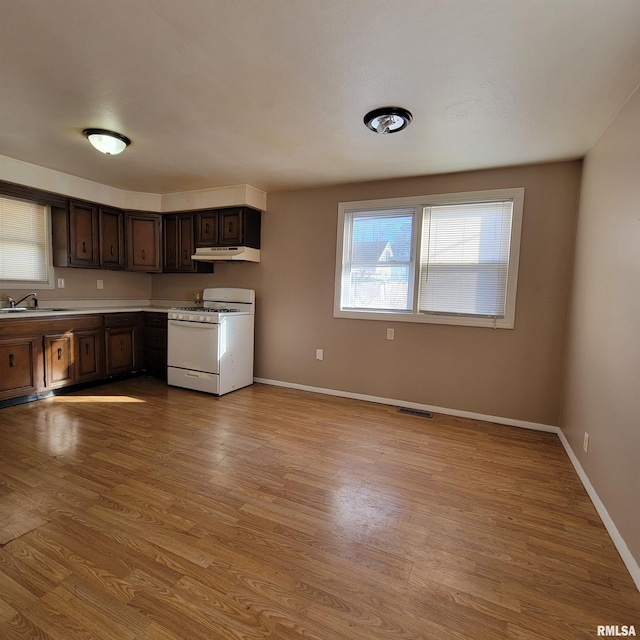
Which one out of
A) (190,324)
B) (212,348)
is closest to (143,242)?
(190,324)

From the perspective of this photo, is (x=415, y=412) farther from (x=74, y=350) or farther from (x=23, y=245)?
(x=23, y=245)

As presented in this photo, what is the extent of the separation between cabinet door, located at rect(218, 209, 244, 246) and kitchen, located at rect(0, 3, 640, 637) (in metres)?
0.16

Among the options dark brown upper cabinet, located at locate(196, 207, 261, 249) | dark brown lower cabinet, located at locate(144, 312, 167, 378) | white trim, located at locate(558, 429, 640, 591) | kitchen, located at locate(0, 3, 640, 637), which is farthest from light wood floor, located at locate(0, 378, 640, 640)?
dark brown upper cabinet, located at locate(196, 207, 261, 249)

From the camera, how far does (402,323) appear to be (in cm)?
369

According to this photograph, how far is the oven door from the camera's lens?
383 cm

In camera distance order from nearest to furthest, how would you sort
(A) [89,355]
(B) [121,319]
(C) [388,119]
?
1. (C) [388,119]
2. (A) [89,355]
3. (B) [121,319]

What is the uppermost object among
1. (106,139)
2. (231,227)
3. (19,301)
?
(106,139)

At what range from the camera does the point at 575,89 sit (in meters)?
1.96

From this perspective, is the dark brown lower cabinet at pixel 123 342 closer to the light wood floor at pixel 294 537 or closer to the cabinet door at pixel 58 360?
the cabinet door at pixel 58 360

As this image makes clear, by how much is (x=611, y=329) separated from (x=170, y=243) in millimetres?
4752

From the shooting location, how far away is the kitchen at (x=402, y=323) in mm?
1935

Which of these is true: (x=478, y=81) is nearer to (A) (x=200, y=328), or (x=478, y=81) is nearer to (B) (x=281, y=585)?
(B) (x=281, y=585)

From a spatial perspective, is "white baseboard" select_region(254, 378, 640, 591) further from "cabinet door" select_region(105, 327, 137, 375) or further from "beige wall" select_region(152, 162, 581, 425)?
"cabinet door" select_region(105, 327, 137, 375)

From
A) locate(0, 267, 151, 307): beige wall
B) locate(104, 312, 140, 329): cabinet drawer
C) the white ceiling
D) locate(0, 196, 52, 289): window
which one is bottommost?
locate(104, 312, 140, 329): cabinet drawer
